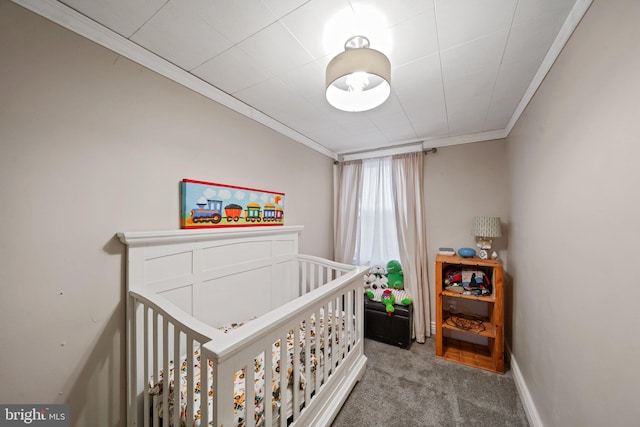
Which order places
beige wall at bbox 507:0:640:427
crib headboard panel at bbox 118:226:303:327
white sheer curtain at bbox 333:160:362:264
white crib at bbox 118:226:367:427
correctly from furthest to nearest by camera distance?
white sheer curtain at bbox 333:160:362:264 < crib headboard panel at bbox 118:226:303:327 < white crib at bbox 118:226:367:427 < beige wall at bbox 507:0:640:427

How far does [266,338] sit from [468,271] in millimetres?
2227

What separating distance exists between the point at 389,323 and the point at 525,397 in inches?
42.6

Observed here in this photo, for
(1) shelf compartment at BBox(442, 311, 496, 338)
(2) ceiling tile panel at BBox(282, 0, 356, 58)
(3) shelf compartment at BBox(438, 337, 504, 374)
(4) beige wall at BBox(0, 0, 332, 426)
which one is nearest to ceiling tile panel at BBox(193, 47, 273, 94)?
(4) beige wall at BBox(0, 0, 332, 426)

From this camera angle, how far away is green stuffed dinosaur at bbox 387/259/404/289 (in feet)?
8.84

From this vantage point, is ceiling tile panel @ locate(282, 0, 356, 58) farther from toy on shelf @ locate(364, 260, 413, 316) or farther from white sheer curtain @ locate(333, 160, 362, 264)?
toy on shelf @ locate(364, 260, 413, 316)

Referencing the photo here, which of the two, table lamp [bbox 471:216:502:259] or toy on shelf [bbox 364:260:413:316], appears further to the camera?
toy on shelf [bbox 364:260:413:316]

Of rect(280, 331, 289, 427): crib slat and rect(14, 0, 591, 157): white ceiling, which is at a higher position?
rect(14, 0, 591, 157): white ceiling

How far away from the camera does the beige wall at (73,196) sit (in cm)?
91

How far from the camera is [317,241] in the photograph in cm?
286

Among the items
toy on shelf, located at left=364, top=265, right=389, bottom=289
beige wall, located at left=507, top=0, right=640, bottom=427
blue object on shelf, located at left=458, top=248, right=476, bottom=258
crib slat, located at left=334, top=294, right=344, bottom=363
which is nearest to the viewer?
beige wall, located at left=507, top=0, right=640, bottom=427

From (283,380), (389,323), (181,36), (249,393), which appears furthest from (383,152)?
(249,393)

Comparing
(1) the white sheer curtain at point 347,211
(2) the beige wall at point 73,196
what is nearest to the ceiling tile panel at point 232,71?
(2) the beige wall at point 73,196

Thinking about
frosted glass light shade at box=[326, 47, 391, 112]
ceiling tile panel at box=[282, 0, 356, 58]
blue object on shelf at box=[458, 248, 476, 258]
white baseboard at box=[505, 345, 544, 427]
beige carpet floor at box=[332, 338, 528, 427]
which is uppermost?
ceiling tile panel at box=[282, 0, 356, 58]

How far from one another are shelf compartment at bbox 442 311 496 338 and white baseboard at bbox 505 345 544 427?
0.24 metres
